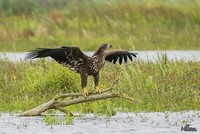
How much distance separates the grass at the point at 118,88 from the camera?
15531mm

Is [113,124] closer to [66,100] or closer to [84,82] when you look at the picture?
[84,82]

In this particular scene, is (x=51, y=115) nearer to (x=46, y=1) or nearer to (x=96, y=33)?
(x=96, y=33)

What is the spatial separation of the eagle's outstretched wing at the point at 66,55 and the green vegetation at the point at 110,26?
1451cm

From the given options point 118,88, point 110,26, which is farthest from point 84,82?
point 110,26

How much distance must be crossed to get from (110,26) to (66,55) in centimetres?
1701

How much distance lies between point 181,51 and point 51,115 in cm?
1339

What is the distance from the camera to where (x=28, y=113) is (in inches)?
570

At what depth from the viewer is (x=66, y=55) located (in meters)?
13.9

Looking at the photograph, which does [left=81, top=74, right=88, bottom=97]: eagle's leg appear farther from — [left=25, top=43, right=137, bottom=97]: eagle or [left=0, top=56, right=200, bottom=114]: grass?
[left=0, top=56, right=200, bottom=114]: grass

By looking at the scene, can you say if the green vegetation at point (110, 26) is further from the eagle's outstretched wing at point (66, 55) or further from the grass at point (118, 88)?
the eagle's outstretched wing at point (66, 55)

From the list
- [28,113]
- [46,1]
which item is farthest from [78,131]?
[46,1]

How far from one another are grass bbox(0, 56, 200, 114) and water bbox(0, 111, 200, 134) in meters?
0.42

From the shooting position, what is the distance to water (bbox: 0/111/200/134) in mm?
13148

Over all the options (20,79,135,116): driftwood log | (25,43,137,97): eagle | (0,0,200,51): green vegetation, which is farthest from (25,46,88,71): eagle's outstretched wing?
(0,0,200,51): green vegetation
